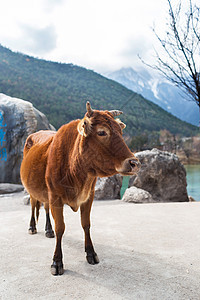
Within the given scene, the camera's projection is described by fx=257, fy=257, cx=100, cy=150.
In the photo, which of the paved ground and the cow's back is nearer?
the paved ground

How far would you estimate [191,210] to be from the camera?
4.87m

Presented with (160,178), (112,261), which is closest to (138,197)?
(160,178)

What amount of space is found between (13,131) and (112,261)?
666cm

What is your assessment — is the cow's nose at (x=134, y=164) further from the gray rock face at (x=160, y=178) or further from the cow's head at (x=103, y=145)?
the gray rock face at (x=160, y=178)

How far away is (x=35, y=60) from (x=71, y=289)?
1595 inches

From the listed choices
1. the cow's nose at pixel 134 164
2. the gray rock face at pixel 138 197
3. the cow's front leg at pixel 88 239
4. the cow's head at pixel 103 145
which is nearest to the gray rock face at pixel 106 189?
the gray rock face at pixel 138 197

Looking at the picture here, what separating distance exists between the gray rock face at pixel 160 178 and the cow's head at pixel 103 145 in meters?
5.17

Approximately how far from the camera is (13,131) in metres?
8.30

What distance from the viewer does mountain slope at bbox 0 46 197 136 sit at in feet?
34.7

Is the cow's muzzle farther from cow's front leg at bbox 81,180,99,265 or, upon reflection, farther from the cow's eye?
cow's front leg at bbox 81,180,99,265

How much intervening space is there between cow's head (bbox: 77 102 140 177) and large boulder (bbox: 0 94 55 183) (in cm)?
649

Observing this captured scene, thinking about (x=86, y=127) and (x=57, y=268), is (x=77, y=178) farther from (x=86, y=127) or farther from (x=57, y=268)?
(x=57, y=268)

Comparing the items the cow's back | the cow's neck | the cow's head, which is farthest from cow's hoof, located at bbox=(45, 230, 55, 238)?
the cow's head

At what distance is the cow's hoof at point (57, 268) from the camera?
2.30 m
